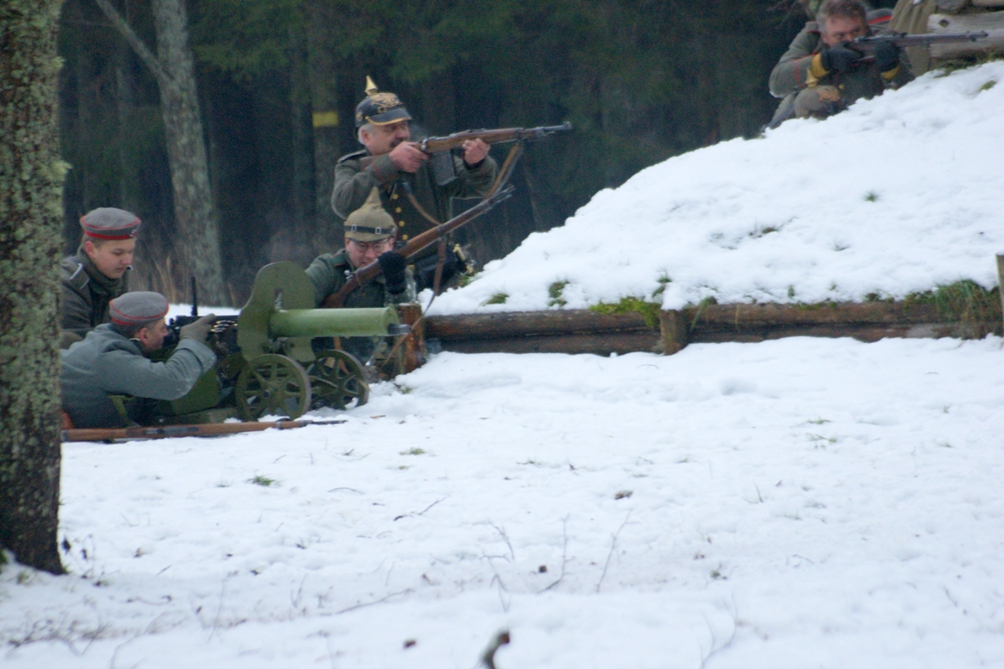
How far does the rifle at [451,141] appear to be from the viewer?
6.78 meters

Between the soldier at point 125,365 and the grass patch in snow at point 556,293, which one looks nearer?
the soldier at point 125,365

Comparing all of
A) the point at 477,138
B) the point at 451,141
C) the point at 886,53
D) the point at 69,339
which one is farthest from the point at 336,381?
the point at 886,53

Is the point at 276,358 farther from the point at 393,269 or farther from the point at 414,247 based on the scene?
the point at 414,247

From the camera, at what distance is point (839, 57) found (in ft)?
23.9

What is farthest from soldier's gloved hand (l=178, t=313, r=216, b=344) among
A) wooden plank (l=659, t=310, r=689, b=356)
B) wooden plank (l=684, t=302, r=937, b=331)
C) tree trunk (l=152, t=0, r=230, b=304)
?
tree trunk (l=152, t=0, r=230, b=304)

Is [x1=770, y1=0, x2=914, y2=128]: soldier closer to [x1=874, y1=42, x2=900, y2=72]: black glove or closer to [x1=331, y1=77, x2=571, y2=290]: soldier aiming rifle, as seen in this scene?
[x1=874, y1=42, x2=900, y2=72]: black glove

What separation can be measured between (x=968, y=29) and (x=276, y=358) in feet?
18.2

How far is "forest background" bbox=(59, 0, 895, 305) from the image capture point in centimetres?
1351

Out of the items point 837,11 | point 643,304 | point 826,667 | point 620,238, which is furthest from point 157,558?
point 837,11

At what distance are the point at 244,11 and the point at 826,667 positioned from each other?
1345 cm

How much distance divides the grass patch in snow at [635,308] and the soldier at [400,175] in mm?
1387

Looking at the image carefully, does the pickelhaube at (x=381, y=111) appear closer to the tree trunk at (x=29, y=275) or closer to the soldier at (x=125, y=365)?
the soldier at (x=125, y=365)

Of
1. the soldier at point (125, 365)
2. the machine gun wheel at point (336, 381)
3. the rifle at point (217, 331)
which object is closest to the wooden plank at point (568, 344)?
the machine gun wheel at point (336, 381)

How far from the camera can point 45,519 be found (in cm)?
288
